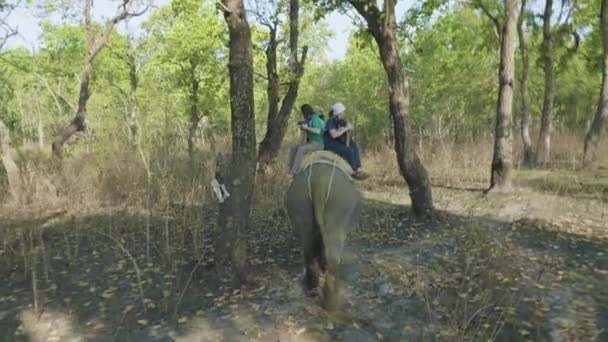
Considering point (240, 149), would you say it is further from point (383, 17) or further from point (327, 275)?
point (383, 17)

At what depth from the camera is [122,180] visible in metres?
10.9

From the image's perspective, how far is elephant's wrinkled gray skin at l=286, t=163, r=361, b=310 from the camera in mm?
4887

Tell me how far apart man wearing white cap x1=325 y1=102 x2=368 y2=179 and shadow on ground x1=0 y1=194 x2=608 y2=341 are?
4.32 ft

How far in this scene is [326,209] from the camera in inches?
195

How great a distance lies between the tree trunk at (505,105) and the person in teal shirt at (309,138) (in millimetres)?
5293

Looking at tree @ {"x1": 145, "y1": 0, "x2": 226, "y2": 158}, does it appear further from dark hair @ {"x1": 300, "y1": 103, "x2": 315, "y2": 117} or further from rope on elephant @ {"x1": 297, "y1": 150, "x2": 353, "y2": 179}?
rope on elephant @ {"x1": 297, "y1": 150, "x2": 353, "y2": 179}

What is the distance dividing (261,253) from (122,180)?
192 inches

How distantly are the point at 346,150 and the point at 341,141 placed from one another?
0.10 m

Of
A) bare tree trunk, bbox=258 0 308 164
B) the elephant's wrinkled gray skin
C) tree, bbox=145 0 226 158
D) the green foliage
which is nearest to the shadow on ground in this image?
→ the elephant's wrinkled gray skin

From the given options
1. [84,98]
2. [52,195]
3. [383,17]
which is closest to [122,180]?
[52,195]

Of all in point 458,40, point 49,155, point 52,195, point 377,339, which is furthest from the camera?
point 458,40

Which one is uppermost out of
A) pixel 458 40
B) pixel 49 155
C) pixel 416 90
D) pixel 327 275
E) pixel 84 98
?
pixel 458 40

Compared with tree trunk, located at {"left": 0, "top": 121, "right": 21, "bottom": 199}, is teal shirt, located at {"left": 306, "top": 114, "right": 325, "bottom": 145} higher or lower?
higher

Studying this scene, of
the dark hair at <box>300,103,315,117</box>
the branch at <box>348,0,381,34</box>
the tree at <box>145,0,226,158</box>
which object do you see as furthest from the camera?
the tree at <box>145,0,226,158</box>
